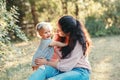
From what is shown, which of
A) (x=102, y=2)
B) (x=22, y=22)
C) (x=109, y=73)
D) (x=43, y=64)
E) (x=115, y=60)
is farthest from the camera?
(x=22, y=22)

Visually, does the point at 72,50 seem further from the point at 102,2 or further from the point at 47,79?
the point at 102,2

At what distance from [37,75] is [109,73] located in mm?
Answer: 4093

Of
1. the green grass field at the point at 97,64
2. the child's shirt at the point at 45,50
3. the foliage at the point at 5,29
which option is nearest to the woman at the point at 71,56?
the child's shirt at the point at 45,50

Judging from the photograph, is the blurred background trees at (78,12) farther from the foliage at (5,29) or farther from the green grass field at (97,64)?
the foliage at (5,29)

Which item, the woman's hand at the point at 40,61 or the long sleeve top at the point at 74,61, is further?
the woman's hand at the point at 40,61

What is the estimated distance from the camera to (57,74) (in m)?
4.82

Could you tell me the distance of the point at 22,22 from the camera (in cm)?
1845

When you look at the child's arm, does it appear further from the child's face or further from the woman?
the child's face

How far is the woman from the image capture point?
15.5ft

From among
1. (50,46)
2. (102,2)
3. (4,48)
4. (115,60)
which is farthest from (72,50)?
(102,2)

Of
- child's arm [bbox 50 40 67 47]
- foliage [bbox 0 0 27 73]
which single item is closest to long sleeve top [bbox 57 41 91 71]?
child's arm [bbox 50 40 67 47]

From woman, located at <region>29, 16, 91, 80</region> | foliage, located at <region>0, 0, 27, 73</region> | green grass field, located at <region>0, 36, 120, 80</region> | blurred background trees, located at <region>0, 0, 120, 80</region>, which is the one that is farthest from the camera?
blurred background trees, located at <region>0, 0, 120, 80</region>

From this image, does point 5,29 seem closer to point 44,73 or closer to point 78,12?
point 44,73

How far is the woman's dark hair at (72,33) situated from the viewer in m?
4.77
